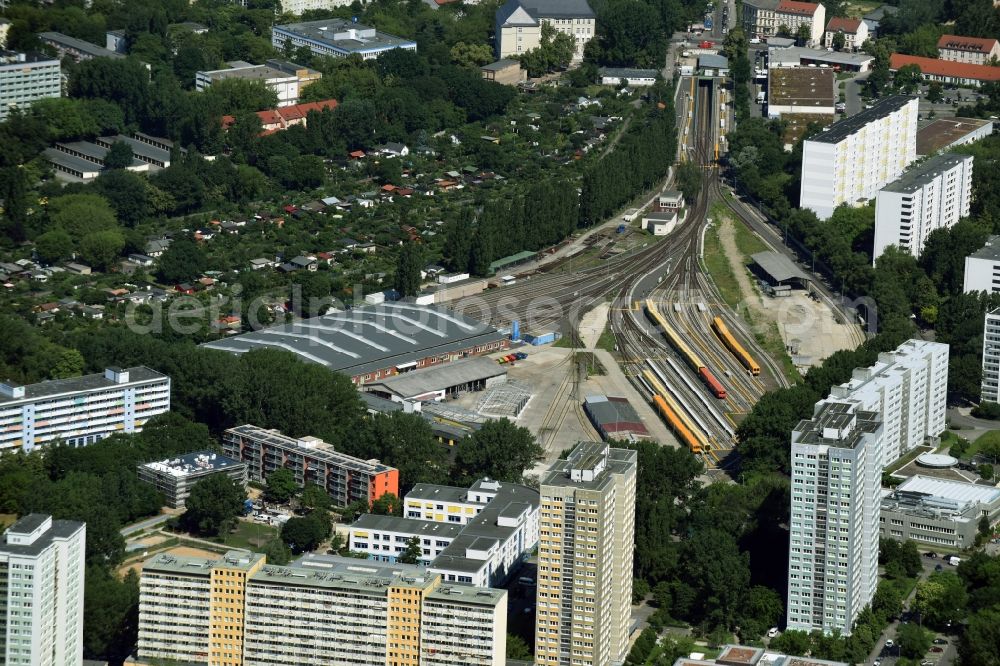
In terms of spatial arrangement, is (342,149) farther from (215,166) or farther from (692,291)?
(692,291)

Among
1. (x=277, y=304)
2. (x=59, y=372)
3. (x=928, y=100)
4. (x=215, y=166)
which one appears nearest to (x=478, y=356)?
(x=277, y=304)

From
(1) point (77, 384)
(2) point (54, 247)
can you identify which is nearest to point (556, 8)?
(2) point (54, 247)

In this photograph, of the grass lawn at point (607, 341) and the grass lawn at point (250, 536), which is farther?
the grass lawn at point (607, 341)

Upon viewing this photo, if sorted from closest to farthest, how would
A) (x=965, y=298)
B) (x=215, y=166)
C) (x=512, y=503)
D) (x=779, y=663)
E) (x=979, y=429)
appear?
(x=779, y=663), (x=512, y=503), (x=979, y=429), (x=965, y=298), (x=215, y=166)

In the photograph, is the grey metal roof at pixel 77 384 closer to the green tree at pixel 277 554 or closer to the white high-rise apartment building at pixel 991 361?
the green tree at pixel 277 554

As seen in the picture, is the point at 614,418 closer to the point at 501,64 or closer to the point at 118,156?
the point at 118,156

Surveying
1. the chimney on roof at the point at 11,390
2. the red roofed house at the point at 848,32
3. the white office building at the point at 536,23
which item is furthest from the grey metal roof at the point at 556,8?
the chimney on roof at the point at 11,390
